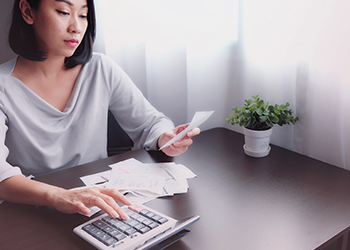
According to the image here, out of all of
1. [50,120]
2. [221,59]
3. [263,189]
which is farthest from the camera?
[221,59]

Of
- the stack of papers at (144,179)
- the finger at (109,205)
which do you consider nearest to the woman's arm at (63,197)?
the finger at (109,205)

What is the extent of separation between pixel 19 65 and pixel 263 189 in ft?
3.21

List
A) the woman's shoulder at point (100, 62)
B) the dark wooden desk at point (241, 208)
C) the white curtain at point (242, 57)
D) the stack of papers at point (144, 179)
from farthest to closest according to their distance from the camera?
1. the woman's shoulder at point (100, 62)
2. the white curtain at point (242, 57)
3. the stack of papers at point (144, 179)
4. the dark wooden desk at point (241, 208)

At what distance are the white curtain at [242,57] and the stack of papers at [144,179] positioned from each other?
1.67 ft

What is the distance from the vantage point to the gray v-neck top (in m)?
1.09

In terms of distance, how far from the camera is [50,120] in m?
1.16

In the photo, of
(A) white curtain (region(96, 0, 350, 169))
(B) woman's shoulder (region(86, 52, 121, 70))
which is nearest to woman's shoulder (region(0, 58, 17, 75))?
(B) woman's shoulder (region(86, 52, 121, 70))

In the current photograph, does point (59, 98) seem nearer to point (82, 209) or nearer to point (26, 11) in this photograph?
point (26, 11)

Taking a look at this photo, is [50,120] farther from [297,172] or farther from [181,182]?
[297,172]

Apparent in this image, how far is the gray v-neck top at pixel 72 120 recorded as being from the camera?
109cm

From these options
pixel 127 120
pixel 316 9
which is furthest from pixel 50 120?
pixel 316 9

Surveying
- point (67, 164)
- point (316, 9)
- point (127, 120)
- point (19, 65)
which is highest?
point (316, 9)

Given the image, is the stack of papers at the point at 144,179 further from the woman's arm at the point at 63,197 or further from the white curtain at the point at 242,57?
the white curtain at the point at 242,57

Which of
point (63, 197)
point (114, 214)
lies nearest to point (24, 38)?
point (63, 197)
